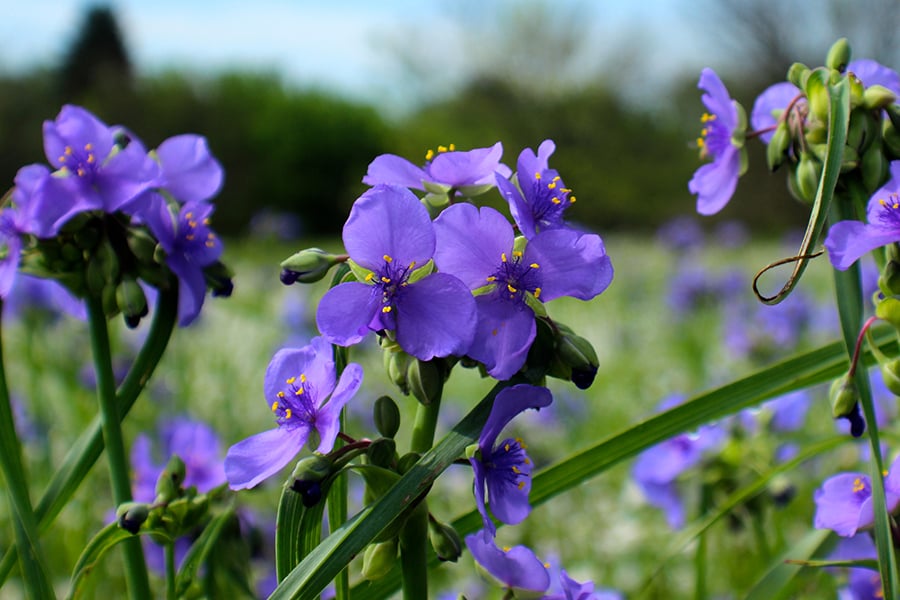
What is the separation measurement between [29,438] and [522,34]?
47.3 ft

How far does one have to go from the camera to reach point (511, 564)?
1.63ft

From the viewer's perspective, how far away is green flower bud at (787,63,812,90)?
22.4 inches

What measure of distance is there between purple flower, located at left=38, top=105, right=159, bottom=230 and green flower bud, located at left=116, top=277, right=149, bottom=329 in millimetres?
51

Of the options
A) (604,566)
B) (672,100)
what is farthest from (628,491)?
(672,100)

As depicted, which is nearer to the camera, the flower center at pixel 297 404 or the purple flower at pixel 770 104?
the flower center at pixel 297 404

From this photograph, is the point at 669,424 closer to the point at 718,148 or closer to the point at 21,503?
the point at 718,148

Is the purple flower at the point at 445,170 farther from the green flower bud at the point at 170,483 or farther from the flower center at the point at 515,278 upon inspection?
the green flower bud at the point at 170,483

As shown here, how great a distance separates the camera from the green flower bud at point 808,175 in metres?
0.55

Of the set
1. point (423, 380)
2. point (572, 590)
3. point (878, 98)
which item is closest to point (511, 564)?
point (572, 590)

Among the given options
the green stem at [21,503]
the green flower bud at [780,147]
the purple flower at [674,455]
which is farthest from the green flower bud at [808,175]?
the green stem at [21,503]

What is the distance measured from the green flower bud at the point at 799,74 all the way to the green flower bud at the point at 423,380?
33 cm

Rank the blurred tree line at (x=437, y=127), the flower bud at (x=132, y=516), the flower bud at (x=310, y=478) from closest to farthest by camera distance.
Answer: the flower bud at (x=310, y=478), the flower bud at (x=132, y=516), the blurred tree line at (x=437, y=127)

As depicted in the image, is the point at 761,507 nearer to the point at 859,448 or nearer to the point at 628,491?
the point at 859,448

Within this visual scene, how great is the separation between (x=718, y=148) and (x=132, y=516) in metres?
0.51
